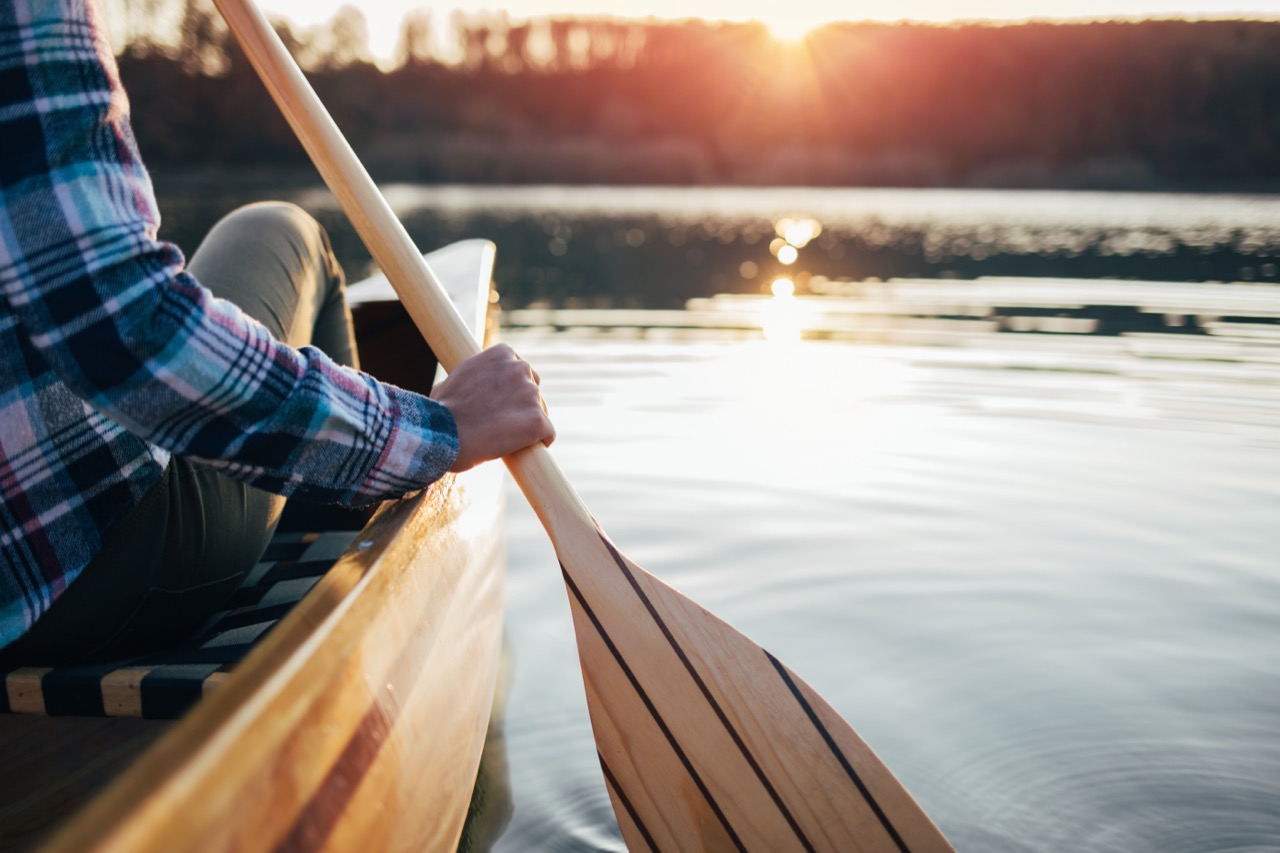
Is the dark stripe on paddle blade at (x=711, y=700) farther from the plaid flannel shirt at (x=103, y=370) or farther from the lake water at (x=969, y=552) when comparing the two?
the lake water at (x=969, y=552)

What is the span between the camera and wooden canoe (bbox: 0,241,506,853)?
24.5 inches

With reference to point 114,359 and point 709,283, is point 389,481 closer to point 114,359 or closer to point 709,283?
point 114,359

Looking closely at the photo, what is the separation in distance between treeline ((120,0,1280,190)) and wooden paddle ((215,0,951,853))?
36.7 metres

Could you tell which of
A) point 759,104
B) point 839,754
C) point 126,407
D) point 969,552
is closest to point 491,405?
point 126,407

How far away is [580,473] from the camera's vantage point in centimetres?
371

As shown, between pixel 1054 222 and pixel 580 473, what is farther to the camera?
pixel 1054 222

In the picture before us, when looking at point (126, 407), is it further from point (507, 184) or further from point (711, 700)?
point (507, 184)

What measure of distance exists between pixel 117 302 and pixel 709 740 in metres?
0.85

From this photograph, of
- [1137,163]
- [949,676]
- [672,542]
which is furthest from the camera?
[1137,163]

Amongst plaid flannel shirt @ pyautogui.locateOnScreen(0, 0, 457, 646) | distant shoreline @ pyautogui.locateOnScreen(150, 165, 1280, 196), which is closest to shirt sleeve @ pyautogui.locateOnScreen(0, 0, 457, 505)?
plaid flannel shirt @ pyautogui.locateOnScreen(0, 0, 457, 646)

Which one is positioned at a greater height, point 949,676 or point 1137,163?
point 1137,163

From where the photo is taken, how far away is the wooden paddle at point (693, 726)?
1.27 metres

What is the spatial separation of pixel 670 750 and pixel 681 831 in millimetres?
100

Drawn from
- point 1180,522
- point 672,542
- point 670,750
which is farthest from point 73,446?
point 1180,522
